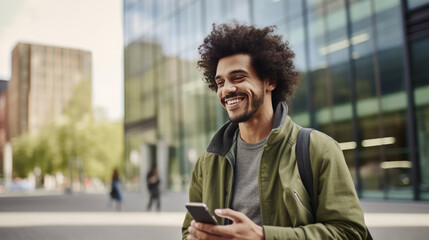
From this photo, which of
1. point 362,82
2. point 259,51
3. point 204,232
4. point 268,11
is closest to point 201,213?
point 204,232

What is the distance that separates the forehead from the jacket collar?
0.86ft

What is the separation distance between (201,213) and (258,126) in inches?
24.7

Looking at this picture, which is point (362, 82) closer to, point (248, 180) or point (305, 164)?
point (248, 180)

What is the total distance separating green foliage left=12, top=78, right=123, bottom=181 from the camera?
43375 mm

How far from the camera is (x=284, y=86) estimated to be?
240cm

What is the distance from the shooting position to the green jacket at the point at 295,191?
5.83 ft

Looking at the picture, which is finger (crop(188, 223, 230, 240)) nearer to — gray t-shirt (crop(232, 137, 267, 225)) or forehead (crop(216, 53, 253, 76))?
gray t-shirt (crop(232, 137, 267, 225))

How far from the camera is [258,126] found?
2.21 metres

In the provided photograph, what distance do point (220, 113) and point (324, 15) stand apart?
28.7 ft

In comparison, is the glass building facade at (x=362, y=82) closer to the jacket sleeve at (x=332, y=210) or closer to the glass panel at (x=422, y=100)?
the glass panel at (x=422, y=100)

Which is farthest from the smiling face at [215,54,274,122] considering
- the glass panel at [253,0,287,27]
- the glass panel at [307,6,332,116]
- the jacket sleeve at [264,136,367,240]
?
the glass panel at [253,0,287,27]

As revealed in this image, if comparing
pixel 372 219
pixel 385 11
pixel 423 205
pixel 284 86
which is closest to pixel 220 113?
pixel 385 11

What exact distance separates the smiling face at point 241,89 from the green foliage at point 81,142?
43056mm

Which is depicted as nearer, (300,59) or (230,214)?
(230,214)
